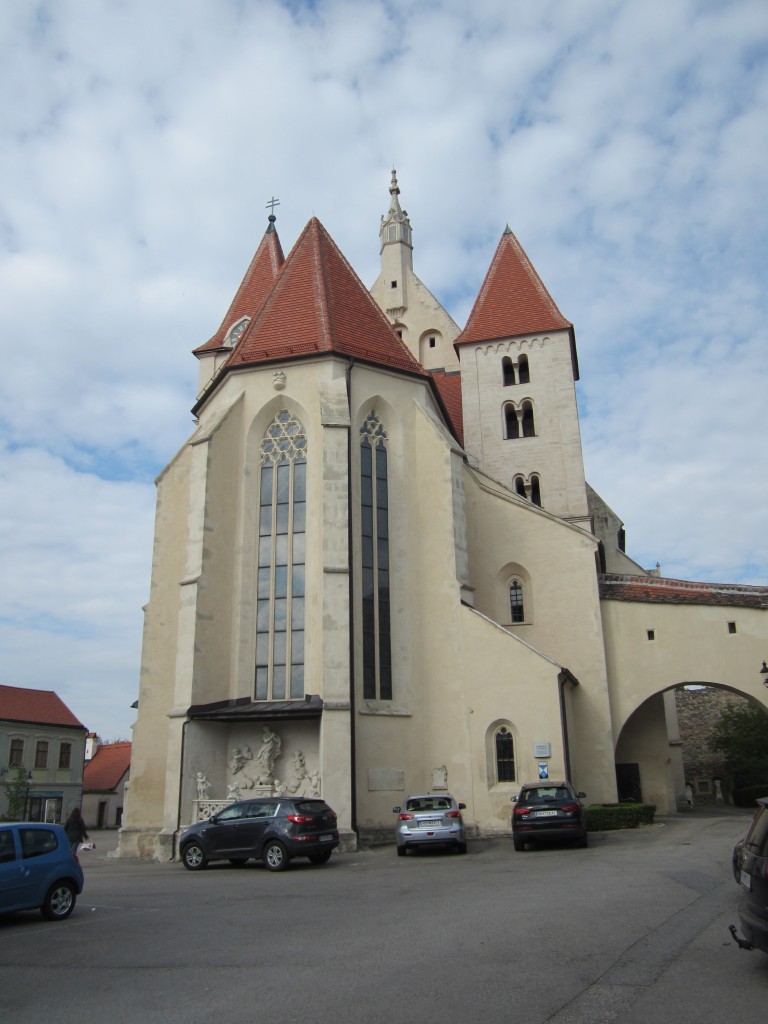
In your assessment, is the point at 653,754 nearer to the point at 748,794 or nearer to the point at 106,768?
the point at 748,794

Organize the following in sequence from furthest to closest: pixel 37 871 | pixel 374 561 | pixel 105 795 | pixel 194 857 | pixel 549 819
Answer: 1. pixel 105 795
2. pixel 374 561
3. pixel 549 819
4. pixel 194 857
5. pixel 37 871

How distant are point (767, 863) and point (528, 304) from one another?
3185 centimetres

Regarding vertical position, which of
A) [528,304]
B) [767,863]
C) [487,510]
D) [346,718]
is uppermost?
[528,304]

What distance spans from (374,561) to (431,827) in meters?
7.43

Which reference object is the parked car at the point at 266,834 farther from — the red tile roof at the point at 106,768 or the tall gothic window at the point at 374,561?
the red tile roof at the point at 106,768

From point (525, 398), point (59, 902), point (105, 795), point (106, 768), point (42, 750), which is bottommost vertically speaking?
point (59, 902)

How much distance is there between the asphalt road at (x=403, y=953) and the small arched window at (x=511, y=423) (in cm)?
2226

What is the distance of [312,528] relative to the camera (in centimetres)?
2239

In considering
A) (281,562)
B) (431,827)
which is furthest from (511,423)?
(431,827)

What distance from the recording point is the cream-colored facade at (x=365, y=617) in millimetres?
20672

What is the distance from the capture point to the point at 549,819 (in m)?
16.8

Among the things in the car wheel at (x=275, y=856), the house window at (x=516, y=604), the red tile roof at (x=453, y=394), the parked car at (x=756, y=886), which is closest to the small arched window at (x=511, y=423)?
the red tile roof at (x=453, y=394)

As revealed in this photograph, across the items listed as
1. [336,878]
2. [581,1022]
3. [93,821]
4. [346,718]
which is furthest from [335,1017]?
[93,821]

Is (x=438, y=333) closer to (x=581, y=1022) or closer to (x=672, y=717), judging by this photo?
(x=672, y=717)
